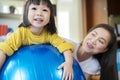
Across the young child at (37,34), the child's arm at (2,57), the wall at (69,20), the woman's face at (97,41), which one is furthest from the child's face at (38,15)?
the wall at (69,20)

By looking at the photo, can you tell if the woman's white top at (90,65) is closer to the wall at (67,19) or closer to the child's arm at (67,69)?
the child's arm at (67,69)

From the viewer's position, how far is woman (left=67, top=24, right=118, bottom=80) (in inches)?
Answer: 40.0

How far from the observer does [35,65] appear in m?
0.77

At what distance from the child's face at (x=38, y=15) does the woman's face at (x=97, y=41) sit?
26 centimetres

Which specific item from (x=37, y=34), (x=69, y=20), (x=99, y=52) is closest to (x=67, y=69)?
(x=37, y=34)

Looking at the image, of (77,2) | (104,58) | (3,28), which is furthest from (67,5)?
(104,58)

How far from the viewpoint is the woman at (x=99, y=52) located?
1017mm

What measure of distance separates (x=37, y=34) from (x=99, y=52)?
0.31 meters

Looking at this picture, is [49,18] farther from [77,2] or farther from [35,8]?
[77,2]

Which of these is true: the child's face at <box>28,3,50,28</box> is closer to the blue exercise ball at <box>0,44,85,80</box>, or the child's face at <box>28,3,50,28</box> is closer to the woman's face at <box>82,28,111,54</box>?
the blue exercise ball at <box>0,44,85,80</box>

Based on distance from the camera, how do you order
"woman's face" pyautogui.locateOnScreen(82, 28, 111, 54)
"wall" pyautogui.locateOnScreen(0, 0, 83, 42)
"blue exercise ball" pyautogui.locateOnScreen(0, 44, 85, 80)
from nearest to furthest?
1. "blue exercise ball" pyautogui.locateOnScreen(0, 44, 85, 80)
2. "woman's face" pyautogui.locateOnScreen(82, 28, 111, 54)
3. "wall" pyautogui.locateOnScreen(0, 0, 83, 42)

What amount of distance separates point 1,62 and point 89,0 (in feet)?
4.38

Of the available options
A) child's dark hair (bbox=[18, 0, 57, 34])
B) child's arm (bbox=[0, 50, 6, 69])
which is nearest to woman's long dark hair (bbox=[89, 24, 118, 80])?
child's dark hair (bbox=[18, 0, 57, 34])

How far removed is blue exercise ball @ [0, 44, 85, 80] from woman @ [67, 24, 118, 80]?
0.22 m
